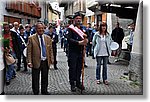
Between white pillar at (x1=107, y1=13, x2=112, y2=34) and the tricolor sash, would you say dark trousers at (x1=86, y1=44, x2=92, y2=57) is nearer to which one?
the tricolor sash

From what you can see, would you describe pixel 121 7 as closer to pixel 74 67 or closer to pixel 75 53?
pixel 75 53

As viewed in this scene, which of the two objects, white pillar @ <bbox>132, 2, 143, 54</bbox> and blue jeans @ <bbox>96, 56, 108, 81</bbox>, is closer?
white pillar @ <bbox>132, 2, 143, 54</bbox>

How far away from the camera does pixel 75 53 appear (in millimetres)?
4906

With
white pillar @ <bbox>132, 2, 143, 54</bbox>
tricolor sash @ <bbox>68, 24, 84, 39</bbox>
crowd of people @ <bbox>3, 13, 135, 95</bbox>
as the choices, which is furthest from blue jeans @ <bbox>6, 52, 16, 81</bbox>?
white pillar @ <bbox>132, 2, 143, 54</bbox>

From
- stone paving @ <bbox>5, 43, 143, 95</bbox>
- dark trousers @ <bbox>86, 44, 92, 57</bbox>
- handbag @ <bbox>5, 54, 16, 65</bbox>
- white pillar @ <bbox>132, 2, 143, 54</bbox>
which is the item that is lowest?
stone paving @ <bbox>5, 43, 143, 95</bbox>

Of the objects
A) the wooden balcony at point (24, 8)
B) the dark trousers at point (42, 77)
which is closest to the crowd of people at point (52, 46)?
the dark trousers at point (42, 77)

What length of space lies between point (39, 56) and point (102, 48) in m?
0.60

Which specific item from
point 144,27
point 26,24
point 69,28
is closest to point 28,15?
point 26,24

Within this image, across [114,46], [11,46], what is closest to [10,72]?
[11,46]

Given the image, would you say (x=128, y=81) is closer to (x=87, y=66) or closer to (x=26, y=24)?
(x=87, y=66)

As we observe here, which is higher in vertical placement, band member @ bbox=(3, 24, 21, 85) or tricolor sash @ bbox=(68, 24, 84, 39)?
tricolor sash @ bbox=(68, 24, 84, 39)

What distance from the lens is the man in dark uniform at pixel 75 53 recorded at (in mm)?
4859

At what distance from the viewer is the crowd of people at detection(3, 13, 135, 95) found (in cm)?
486

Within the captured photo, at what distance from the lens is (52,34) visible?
4.91 meters
